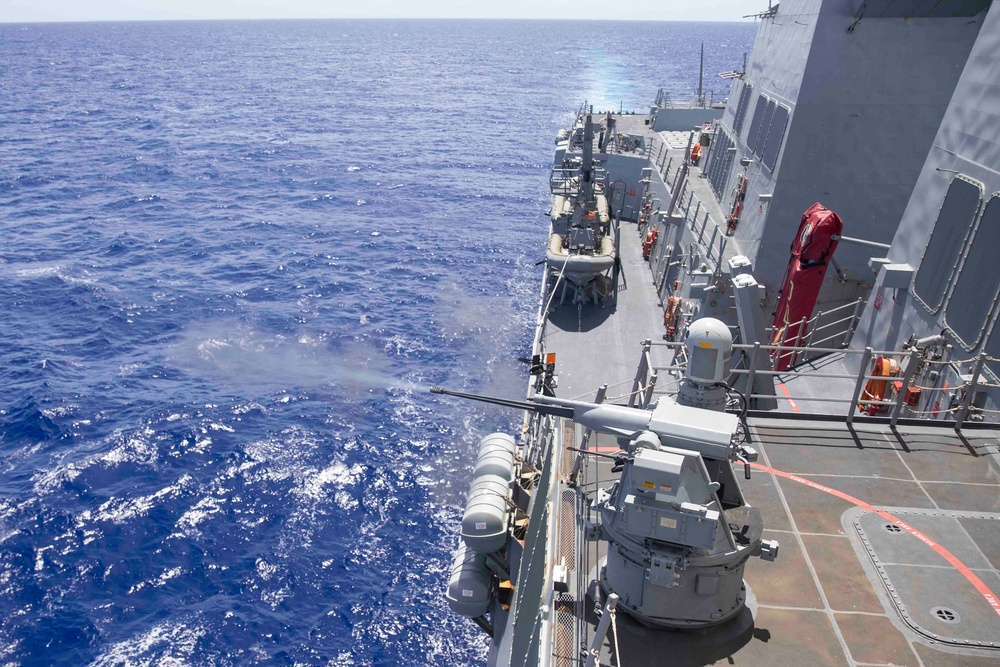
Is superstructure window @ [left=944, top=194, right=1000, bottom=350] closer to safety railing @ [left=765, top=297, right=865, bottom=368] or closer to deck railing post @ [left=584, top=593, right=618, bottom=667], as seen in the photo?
safety railing @ [left=765, top=297, right=865, bottom=368]

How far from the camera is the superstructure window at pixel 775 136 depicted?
17.4 metres

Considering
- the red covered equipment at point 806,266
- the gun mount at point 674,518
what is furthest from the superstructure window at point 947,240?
the gun mount at point 674,518

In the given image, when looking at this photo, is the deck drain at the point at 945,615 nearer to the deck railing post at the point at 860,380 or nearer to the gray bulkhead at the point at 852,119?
the deck railing post at the point at 860,380

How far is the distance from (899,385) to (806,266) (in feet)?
11.3

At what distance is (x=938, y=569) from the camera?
26.1 feet

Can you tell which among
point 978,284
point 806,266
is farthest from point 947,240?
point 806,266

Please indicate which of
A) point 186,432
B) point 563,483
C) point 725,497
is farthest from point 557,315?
point 725,497

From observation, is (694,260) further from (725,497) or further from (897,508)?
(725,497)

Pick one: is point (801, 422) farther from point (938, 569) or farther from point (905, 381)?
point (938, 569)

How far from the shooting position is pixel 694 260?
20.6 m

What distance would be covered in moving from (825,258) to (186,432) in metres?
18.4

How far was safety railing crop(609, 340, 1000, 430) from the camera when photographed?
9.70 m

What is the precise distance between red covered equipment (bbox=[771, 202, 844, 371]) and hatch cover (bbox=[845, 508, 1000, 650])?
539 cm

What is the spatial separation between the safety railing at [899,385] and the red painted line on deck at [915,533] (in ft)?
3.75
